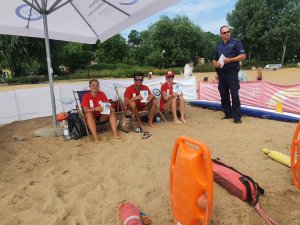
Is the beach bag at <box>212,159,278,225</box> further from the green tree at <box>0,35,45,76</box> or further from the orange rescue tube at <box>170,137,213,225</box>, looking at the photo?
the green tree at <box>0,35,45,76</box>

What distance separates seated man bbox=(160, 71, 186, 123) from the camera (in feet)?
20.3

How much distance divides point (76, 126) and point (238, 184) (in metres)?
3.57

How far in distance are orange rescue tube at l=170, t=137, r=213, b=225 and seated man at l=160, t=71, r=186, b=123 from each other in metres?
4.22

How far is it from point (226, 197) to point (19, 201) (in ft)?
7.16

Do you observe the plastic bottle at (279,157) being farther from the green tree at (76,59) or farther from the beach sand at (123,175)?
the green tree at (76,59)

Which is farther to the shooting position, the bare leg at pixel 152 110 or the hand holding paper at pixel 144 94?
the bare leg at pixel 152 110

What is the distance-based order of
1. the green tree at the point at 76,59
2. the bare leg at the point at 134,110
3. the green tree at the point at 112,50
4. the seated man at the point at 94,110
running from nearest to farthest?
1. the seated man at the point at 94,110
2. the bare leg at the point at 134,110
3. the green tree at the point at 76,59
4. the green tree at the point at 112,50

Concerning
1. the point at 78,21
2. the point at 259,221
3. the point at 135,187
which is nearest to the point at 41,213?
the point at 135,187

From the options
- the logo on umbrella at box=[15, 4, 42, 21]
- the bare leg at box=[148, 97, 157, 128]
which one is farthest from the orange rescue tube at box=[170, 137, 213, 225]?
the logo on umbrella at box=[15, 4, 42, 21]

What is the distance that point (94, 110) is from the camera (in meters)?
5.18

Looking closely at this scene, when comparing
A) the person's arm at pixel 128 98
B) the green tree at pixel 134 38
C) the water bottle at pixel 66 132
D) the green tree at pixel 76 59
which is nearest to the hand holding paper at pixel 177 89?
the person's arm at pixel 128 98

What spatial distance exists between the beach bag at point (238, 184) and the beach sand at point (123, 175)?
0.07 m

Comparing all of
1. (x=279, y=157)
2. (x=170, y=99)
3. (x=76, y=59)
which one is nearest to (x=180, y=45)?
(x=76, y=59)

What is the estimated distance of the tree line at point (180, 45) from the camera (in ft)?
78.4
